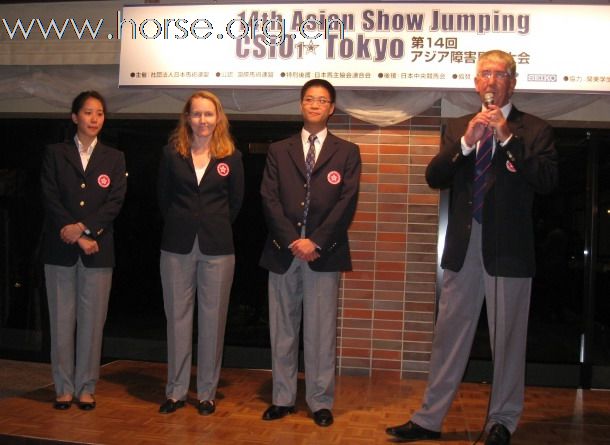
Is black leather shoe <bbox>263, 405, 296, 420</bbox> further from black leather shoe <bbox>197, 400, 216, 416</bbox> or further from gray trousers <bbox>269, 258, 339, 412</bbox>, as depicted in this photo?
black leather shoe <bbox>197, 400, 216, 416</bbox>

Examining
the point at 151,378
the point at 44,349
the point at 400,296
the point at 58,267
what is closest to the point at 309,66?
the point at 400,296

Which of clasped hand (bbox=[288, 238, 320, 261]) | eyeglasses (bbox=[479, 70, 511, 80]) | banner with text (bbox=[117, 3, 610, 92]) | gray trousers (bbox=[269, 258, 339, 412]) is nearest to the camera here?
eyeglasses (bbox=[479, 70, 511, 80])

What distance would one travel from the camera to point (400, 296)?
465 cm

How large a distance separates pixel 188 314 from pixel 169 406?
0.49 metres

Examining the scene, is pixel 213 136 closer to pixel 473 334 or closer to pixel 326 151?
pixel 326 151

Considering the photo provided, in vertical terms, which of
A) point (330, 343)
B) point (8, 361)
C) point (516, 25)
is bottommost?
point (8, 361)

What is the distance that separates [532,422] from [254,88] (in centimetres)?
267

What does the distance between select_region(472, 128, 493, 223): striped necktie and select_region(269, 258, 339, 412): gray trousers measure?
2.71 ft

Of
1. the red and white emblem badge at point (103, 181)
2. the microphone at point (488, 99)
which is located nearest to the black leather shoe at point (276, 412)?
the red and white emblem badge at point (103, 181)

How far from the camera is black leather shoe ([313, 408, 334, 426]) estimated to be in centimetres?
329

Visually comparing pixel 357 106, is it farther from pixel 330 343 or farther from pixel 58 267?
pixel 58 267

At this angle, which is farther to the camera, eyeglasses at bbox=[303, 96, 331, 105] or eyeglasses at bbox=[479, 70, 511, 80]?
eyeglasses at bbox=[303, 96, 331, 105]

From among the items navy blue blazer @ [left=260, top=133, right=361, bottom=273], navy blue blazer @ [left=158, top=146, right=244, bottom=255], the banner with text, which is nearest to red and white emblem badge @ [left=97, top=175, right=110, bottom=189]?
navy blue blazer @ [left=158, top=146, right=244, bottom=255]

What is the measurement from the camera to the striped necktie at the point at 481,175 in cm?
296
